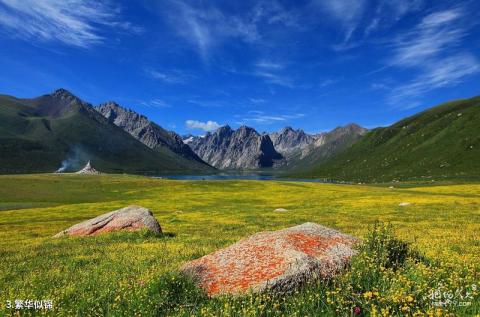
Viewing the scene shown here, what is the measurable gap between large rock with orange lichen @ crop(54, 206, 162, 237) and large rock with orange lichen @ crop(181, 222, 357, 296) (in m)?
18.9

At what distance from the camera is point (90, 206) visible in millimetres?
66812

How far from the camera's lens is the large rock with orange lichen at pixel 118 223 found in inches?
1195

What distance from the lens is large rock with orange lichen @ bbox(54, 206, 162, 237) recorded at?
30359mm

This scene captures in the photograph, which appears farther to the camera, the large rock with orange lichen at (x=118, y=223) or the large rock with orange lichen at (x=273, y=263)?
the large rock with orange lichen at (x=118, y=223)

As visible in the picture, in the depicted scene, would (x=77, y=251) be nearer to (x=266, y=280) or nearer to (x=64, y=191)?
(x=266, y=280)

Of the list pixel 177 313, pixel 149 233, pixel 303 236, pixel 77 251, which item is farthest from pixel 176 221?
pixel 177 313

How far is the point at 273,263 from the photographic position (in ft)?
35.0

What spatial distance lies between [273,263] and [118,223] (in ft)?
77.8

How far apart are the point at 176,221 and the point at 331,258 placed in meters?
31.8

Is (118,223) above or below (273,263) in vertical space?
below

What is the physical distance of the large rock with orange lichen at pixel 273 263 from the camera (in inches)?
392

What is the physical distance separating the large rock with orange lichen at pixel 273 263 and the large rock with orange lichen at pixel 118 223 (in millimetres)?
18924

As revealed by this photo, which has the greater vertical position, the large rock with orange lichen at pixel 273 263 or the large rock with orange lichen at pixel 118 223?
the large rock with orange lichen at pixel 273 263

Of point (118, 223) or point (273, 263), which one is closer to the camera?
point (273, 263)
